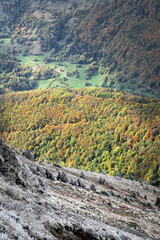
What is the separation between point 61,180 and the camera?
120 ft

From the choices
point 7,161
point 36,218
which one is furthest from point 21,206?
point 7,161

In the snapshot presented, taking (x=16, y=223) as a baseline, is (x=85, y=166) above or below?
below


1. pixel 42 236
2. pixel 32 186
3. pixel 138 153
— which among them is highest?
pixel 42 236

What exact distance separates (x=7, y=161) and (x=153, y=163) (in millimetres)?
152774

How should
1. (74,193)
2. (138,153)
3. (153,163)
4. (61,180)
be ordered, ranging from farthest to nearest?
(138,153), (153,163), (61,180), (74,193)

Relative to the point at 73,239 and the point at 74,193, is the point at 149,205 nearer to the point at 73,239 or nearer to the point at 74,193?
the point at 74,193

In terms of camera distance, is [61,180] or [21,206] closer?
[21,206]

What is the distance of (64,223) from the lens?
15258mm

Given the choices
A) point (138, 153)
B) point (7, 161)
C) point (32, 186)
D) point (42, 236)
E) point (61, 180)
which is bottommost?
point (138, 153)

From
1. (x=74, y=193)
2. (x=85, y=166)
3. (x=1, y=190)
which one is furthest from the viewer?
(x=85, y=166)

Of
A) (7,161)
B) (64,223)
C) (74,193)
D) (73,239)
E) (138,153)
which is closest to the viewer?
(73,239)

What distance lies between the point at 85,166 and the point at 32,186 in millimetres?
178320

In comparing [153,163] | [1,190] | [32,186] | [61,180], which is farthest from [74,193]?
[153,163]

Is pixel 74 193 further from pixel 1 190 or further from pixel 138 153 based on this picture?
pixel 138 153
